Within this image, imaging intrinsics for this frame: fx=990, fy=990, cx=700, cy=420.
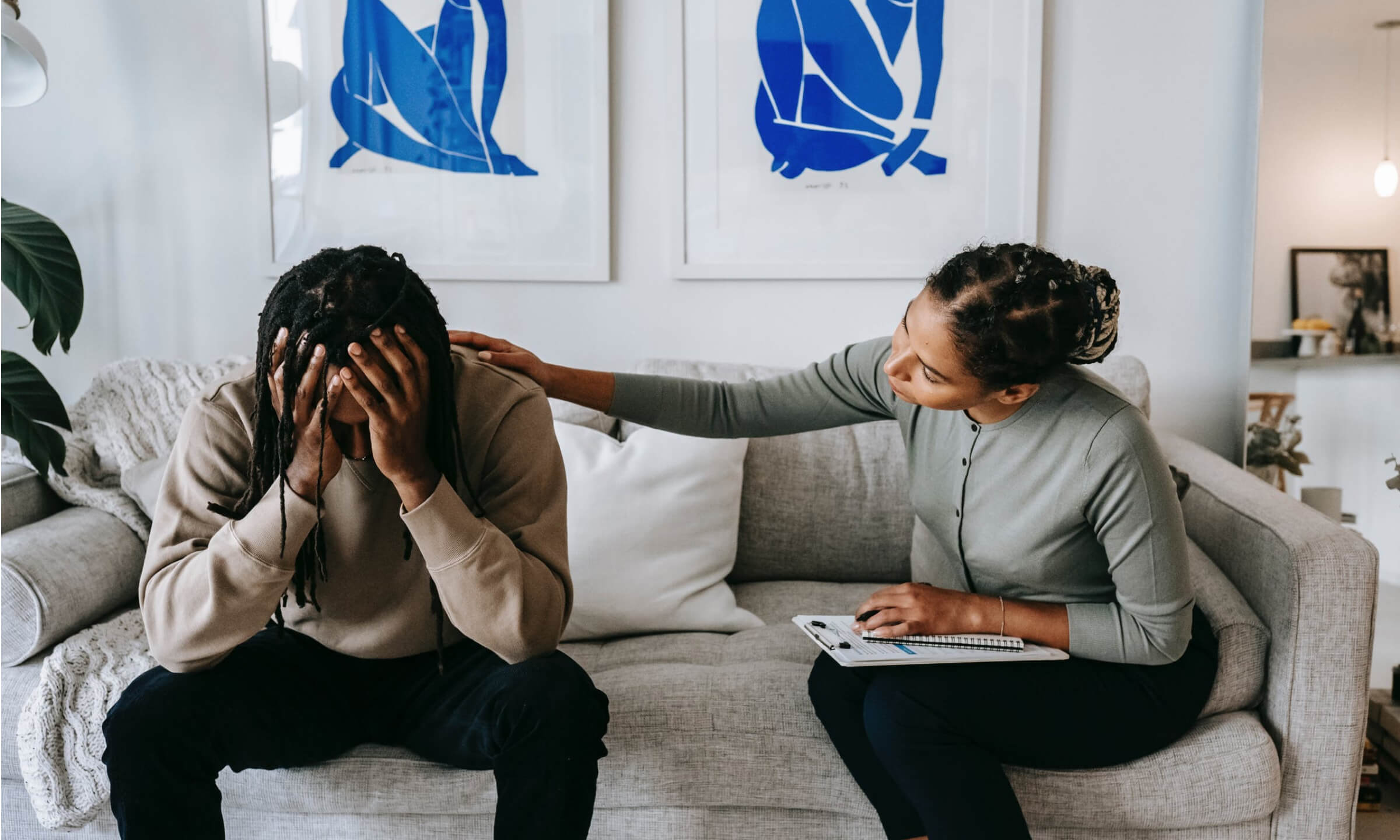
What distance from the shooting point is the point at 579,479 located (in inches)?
69.8

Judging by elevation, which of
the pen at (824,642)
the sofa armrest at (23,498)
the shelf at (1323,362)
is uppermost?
the shelf at (1323,362)

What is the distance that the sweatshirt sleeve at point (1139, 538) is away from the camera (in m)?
1.21

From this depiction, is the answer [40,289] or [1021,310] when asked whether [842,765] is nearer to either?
[1021,310]

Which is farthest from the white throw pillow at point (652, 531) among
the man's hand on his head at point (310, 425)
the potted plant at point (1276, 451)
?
the potted plant at point (1276, 451)

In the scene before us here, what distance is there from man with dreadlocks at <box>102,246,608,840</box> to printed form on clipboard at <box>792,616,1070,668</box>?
0.31 meters

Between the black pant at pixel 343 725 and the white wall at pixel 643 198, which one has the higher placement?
the white wall at pixel 643 198

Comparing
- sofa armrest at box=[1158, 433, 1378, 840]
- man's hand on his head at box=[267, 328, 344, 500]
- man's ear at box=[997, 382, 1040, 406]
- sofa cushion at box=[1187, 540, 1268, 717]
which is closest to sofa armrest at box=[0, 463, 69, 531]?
man's hand on his head at box=[267, 328, 344, 500]

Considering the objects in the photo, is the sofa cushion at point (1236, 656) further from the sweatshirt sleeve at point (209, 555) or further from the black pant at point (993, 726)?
the sweatshirt sleeve at point (209, 555)

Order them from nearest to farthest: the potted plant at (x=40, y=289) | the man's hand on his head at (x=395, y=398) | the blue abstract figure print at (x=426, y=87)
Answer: the man's hand on his head at (x=395, y=398) < the potted plant at (x=40, y=289) < the blue abstract figure print at (x=426, y=87)

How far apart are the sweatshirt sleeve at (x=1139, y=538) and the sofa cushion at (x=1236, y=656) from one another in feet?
0.42

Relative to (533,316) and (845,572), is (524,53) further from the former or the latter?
(845,572)

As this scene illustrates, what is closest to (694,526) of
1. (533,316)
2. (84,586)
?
(533,316)

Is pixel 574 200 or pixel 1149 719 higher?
pixel 574 200

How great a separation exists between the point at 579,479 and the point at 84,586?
2.63 ft
